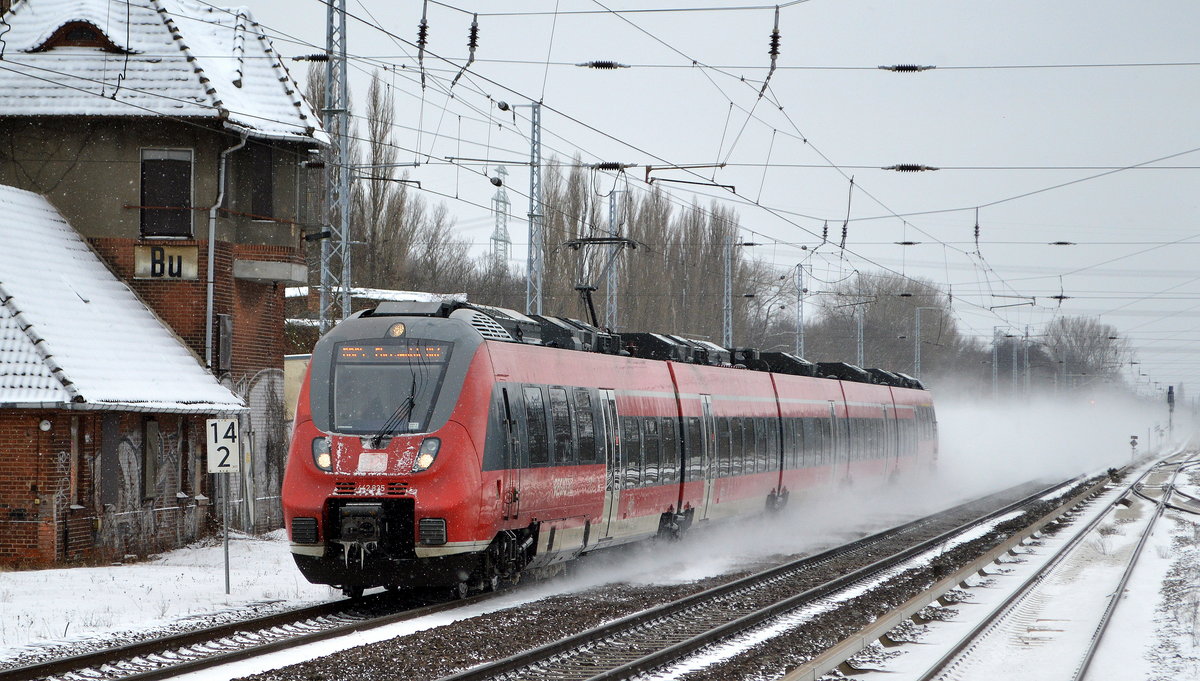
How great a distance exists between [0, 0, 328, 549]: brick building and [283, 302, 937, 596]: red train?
8.14m

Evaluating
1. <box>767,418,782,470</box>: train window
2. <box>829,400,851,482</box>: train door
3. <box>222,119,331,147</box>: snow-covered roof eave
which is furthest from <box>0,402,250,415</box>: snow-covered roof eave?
<box>829,400,851,482</box>: train door

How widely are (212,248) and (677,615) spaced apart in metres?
13.2

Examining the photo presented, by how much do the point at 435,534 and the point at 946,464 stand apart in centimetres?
4907

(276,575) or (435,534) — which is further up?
(435,534)

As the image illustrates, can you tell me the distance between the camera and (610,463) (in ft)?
62.6

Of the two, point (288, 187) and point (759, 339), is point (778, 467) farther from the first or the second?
point (759, 339)

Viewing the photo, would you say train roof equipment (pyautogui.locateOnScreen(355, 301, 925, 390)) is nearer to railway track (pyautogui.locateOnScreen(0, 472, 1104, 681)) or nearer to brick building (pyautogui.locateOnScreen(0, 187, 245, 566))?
railway track (pyautogui.locateOnScreen(0, 472, 1104, 681))

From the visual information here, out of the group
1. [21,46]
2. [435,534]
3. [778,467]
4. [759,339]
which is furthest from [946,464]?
[435,534]

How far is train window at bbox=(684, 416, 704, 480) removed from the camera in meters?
22.7

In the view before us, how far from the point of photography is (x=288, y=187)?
27.1 meters

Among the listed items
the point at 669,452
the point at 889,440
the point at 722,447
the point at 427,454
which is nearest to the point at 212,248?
the point at 669,452

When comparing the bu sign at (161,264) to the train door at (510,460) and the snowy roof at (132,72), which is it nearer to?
the snowy roof at (132,72)

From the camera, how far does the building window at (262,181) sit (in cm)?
2627

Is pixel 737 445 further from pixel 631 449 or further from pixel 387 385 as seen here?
pixel 387 385
